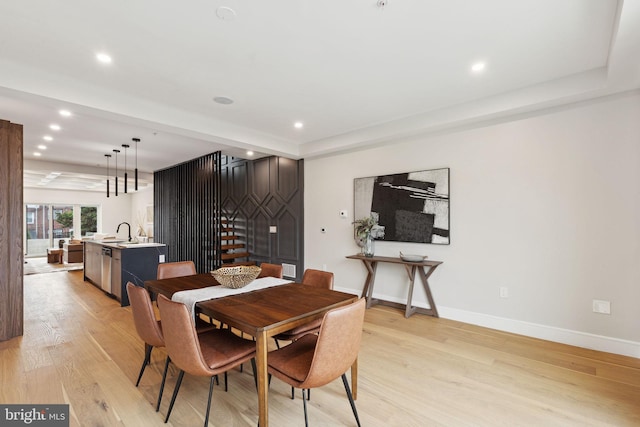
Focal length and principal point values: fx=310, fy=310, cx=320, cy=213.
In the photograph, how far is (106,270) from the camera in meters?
5.29

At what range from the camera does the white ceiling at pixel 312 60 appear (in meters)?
2.00

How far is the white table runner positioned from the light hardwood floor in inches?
27.9

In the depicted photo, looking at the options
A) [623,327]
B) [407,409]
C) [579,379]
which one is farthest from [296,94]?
[623,327]

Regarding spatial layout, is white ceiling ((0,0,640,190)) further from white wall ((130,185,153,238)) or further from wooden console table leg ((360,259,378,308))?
white wall ((130,185,153,238))

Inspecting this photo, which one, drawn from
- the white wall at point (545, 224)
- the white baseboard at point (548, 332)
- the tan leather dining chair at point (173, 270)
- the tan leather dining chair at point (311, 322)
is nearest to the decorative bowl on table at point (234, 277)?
the tan leather dining chair at point (311, 322)

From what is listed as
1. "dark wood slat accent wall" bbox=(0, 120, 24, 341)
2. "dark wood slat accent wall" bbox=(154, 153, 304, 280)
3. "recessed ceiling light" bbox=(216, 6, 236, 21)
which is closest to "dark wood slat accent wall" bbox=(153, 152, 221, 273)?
"dark wood slat accent wall" bbox=(154, 153, 304, 280)

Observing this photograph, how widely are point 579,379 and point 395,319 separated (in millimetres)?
1837

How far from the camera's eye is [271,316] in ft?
5.98

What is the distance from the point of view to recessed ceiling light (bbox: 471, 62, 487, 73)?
2658mm

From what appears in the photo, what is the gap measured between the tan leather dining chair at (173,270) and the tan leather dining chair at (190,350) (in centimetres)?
134

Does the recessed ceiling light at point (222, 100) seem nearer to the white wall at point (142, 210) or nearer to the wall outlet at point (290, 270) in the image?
the wall outlet at point (290, 270)

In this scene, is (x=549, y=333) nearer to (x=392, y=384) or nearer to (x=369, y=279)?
(x=392, y=384)

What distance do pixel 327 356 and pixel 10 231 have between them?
12.4 ft

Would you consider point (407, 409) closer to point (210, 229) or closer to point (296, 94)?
point (296, 94)
